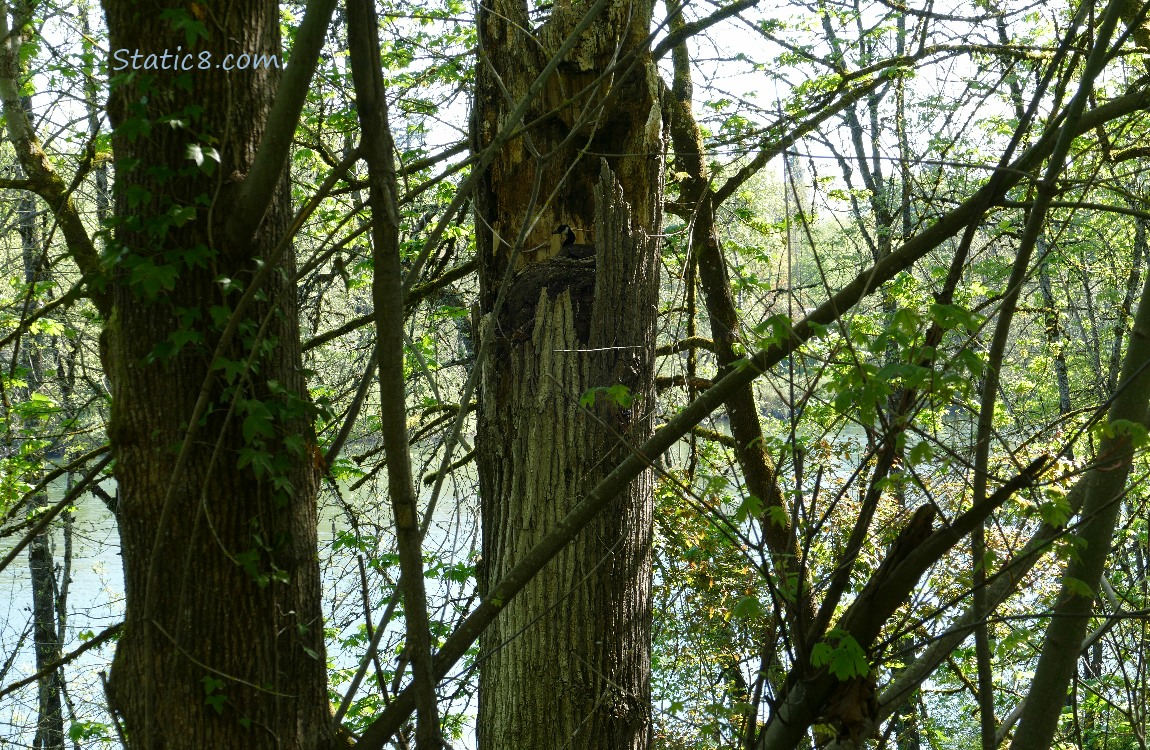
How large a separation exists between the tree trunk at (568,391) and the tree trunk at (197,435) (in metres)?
1.14

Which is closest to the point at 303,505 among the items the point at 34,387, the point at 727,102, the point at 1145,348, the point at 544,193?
the point at 544,193

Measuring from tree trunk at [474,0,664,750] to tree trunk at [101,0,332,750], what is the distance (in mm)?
1143

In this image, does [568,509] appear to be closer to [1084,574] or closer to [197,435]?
[197,435]

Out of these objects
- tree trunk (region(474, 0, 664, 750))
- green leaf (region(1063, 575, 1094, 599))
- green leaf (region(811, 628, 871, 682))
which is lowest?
green leaf (region(811, 628, 871, 682))

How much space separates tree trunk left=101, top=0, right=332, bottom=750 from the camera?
6.78 feet

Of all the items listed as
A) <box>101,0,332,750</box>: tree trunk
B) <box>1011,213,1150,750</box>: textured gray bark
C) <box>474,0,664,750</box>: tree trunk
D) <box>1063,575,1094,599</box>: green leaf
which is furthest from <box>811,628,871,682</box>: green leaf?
<box>474,0,664,750</box>: tree trunk

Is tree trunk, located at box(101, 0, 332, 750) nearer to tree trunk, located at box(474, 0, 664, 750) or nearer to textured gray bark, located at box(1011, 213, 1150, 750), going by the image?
tree trunk, located at box(474, 0, 664, 750)

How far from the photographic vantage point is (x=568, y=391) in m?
3.25

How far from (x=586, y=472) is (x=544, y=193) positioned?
1124mm

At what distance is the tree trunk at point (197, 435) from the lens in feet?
6.78

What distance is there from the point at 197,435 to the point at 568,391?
57.2 inches

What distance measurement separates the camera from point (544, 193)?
11.4ft

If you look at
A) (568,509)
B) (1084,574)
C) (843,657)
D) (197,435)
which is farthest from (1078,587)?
(197,435)

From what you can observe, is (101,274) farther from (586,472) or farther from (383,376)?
(586,472)
